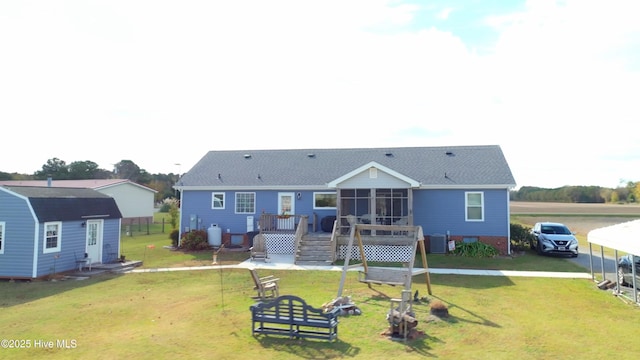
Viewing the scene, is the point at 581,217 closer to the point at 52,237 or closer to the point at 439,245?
the point at 439,245

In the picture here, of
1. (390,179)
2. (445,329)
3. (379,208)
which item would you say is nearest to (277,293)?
(445,329)

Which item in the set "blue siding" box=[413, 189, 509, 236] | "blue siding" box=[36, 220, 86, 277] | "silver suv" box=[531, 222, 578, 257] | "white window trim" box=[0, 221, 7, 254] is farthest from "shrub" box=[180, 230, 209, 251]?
"silver suv" box=[531, 222, 578, 257]

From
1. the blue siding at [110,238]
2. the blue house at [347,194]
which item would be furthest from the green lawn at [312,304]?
the blue house at [347,194]

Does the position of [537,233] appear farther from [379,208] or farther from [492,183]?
[379,208]

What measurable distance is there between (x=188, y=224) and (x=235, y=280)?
1058 centimetres

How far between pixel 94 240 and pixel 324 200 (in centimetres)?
1146

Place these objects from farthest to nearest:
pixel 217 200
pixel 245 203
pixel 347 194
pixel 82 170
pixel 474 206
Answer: pixel 82 170
pixel 217 200
pixel 245 203
pixel 347 194
pixel 474 206

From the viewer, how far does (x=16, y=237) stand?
1566 cm

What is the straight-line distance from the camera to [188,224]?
24.1 meters

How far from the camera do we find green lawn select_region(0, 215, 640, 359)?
25.6 ft

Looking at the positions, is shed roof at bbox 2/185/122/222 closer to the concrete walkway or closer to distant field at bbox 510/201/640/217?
the concrete walkway

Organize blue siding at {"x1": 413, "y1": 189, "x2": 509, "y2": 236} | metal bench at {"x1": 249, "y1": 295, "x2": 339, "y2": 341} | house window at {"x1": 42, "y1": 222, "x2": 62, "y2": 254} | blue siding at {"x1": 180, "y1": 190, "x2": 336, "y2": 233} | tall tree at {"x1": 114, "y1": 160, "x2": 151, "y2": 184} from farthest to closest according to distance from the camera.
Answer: tall tree at {"x1": 114, "y1": 160, "x2": 151, "y2": 184} → blue siding at {"x1": 180, "y1": 190, "x2": 336, "y2": 233} → blue siding at {"x1": 413, "y1": 189, "x2": 509, "y2": 236} → house window at {"x1": 42, "y1": 222, "x2": 62, "y2": 254} → metal bench at {"x1": 249, "y1": 295, "x2": 339, "y2": 341}

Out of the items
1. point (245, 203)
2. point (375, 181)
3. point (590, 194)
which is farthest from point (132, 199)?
point (590, 194)

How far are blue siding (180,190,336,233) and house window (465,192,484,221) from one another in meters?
7.04
